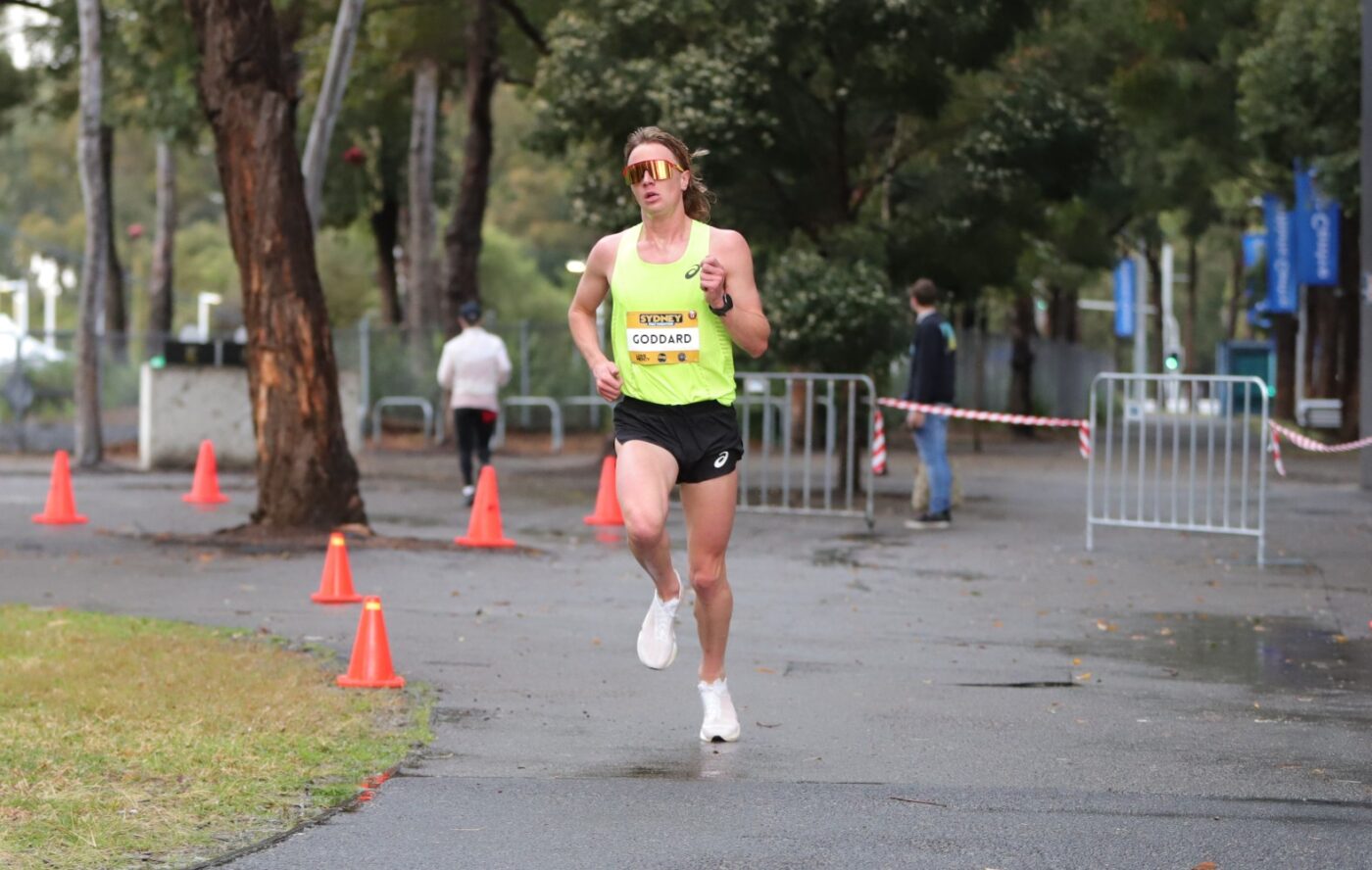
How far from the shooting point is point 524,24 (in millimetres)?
28000

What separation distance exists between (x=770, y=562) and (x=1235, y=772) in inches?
307

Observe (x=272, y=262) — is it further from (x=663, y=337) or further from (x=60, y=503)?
(x=663, y=337)

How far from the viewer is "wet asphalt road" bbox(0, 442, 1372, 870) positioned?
19.3 ft

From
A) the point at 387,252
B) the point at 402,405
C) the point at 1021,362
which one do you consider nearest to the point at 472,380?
the point at 402,405

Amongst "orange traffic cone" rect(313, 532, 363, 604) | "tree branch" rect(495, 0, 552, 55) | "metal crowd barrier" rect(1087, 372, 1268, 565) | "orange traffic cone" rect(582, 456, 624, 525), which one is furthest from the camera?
"tree branch" rect(495, 0, 552, 55)

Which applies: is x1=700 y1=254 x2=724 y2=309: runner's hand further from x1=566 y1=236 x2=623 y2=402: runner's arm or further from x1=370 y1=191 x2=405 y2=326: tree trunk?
x1=370 y1=191 x2=405 y2=326: tree trunk

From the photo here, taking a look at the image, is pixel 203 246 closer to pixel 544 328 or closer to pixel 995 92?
pixel 544 328

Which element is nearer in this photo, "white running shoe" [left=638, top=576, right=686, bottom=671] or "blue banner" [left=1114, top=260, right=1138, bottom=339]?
"white running shoe" [left=638, top=576, right=686, bottom=671]

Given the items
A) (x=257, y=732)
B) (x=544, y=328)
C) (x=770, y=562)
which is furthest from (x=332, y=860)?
(x=544, y=328)

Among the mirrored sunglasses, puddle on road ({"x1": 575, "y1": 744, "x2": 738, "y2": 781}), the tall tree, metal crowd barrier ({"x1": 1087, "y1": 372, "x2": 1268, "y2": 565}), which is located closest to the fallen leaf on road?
puddle on road ({"x1": 575, "y1": 744, "x2": 738, "y2": 781})

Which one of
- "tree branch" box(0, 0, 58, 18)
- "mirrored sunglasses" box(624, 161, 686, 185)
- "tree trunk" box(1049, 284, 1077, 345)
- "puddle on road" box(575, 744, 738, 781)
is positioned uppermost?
"tree branch" box(0, 0, 58, 18)

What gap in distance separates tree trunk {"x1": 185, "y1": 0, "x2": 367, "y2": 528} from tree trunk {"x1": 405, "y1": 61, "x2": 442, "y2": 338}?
18072mm

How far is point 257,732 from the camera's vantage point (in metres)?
7.21

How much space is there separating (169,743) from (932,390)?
1114cm
